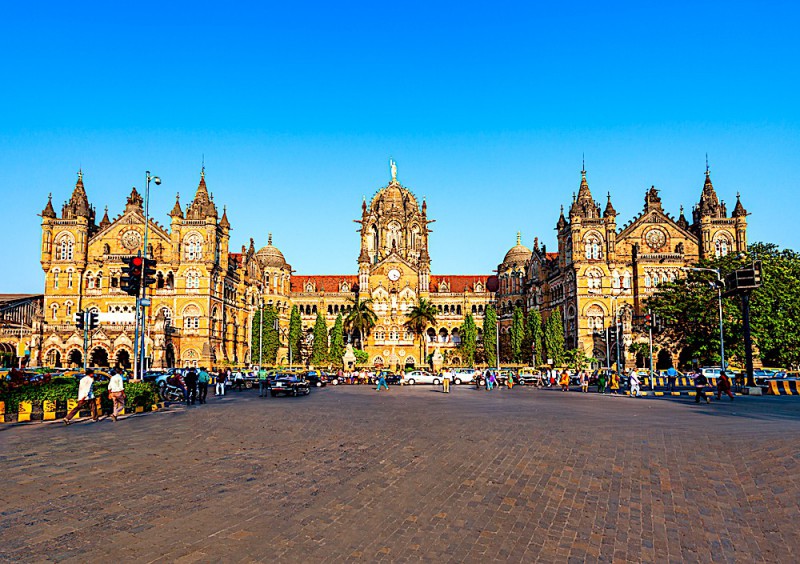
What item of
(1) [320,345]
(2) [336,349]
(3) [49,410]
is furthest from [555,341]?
(3) [49,410]

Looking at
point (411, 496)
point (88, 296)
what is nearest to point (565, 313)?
point (88, 296)

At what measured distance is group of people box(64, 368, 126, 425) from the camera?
842 inches

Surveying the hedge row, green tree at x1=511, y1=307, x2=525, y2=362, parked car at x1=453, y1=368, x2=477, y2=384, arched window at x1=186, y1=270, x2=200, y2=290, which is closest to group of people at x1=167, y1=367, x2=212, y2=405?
the hedge row

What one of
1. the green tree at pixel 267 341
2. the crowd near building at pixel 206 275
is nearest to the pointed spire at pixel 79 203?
the crowd near building at pixel 206 275

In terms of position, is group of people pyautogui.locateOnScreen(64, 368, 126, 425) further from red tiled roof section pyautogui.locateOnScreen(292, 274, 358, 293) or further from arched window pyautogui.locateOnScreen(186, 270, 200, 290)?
red tiled roof section pyautogui.locateOnScreen(292, 274, 358, 293)

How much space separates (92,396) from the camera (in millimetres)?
22562

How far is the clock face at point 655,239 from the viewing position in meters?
77.2

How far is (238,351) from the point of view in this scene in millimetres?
87375

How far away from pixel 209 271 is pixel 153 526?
70.7m

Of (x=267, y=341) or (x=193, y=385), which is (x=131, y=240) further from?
(x=193, y=385)

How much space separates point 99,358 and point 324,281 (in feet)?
141

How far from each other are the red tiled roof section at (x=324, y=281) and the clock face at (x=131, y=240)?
106 ft

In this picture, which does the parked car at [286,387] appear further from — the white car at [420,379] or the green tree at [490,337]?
the green tree at [490,337]

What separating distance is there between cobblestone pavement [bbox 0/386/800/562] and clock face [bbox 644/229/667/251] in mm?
61232
